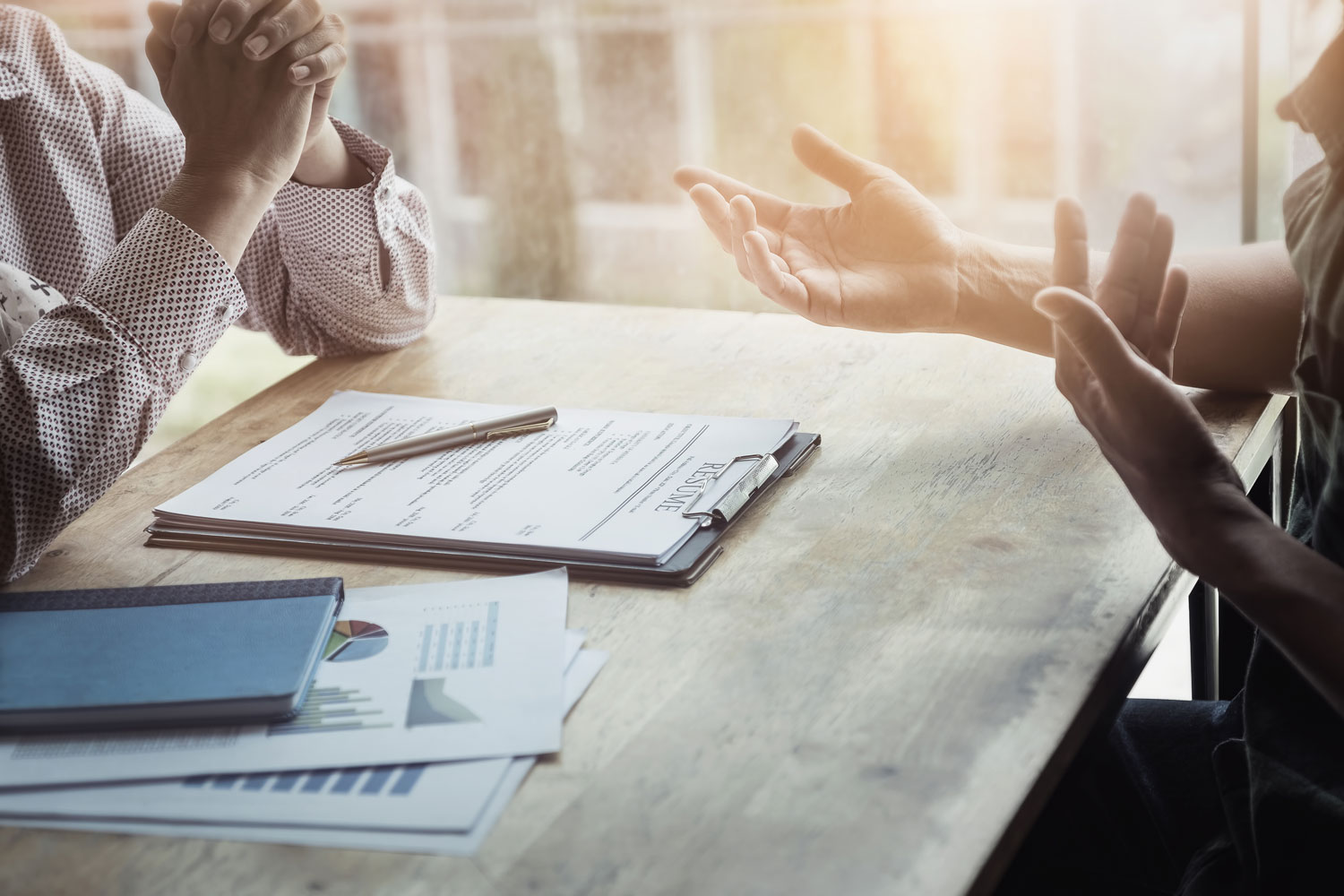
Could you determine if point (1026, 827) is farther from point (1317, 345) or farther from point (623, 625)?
point (1317, 345)

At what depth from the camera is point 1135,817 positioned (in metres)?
0.88

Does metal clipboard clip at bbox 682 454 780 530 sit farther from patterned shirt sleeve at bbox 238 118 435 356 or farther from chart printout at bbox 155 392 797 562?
patterned shirt sleeve at bbox 238 118 435 356

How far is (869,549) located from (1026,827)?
26 centimetres

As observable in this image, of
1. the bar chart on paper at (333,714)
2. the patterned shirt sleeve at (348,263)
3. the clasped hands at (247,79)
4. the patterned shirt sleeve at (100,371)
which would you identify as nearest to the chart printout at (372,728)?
the bar chart on paper at (333,714)

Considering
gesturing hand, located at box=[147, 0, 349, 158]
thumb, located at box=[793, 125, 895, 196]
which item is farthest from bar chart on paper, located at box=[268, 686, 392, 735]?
thumb, located at box=[793, 125, 895, 196]

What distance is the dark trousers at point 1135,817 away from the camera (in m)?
0.86

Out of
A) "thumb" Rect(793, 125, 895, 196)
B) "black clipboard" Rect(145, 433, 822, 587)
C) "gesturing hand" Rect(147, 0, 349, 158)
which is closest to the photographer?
"black clipboard" Rect(145, 433, 822, 587)

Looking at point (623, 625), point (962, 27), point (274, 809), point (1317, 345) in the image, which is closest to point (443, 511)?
point (623, 625)

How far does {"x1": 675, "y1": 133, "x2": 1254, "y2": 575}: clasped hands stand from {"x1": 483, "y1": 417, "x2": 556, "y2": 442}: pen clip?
21 centimetres

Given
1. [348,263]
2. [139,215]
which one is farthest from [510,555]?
[139,215]

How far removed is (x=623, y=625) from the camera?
0.68 metres

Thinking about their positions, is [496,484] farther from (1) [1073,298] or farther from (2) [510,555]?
(1) [1073,298]

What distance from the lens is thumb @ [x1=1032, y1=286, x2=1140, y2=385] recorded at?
67 cm

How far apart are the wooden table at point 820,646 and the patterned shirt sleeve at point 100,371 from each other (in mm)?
44
